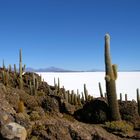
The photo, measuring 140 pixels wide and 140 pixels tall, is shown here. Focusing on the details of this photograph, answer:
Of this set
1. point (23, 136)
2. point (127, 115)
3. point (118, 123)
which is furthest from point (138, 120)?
point (23, 136)

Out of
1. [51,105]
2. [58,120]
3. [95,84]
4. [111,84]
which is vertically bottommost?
[58,120]

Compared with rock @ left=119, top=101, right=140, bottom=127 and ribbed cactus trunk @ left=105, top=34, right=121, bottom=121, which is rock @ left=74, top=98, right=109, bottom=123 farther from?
rock @ left=119, top=101, right=140, bottom=127

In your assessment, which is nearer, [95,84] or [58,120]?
[58,120]

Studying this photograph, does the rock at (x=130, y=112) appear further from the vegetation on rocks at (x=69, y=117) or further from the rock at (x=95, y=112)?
the rock at (x=95, y=112)

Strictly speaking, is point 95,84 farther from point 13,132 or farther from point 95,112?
point 13,132

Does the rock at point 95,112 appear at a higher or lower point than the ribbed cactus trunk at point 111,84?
lower

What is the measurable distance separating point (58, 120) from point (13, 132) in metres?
2.00

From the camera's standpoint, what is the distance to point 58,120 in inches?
406

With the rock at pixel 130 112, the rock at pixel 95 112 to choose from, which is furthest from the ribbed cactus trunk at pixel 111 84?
the rock at pixel 130 112

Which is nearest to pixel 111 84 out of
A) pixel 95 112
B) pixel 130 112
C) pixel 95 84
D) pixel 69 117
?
pixel 95 112

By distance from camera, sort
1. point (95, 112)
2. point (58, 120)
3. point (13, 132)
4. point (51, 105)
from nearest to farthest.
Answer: point (13, 132) → point (58, 120) → point (95, 112) → point (51, 105)

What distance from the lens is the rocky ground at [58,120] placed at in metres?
9.59

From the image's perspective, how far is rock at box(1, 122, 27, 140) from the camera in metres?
8.70

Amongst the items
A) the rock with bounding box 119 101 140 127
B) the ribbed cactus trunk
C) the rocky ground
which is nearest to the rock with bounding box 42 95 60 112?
the rocky ground
